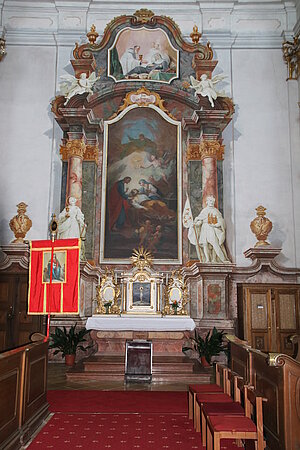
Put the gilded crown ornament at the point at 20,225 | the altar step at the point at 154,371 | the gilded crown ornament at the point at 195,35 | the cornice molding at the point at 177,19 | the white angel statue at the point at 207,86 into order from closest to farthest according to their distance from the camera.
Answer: the altar step at the point at 154,371 → the gilded crown ornament at the point at 20,225 → the white angel statue at the point at 207,86 → the gilded crown ornament at the point at 195,35 → the cornice molding at the point at 177,19

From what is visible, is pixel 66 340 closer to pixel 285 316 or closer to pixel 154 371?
pixel 154 371

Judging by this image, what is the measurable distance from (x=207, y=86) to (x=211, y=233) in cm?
351

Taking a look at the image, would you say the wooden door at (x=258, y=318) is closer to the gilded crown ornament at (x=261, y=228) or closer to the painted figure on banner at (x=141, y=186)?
the gilded crown ornament at (x=261, y=228)

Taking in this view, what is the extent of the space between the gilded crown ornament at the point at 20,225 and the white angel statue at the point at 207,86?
4940 millimetres

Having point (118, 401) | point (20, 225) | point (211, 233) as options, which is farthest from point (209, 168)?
point (118, 401)

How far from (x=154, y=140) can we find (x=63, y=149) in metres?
2.18

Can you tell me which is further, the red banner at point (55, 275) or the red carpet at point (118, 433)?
the red banner at point (55, 275)

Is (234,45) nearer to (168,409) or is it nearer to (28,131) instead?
(28,131)

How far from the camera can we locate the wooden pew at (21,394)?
4.27 metres

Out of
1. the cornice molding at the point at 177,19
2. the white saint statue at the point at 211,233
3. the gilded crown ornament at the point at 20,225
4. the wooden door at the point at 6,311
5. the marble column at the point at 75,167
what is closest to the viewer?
the wooden door at the point at 6,311

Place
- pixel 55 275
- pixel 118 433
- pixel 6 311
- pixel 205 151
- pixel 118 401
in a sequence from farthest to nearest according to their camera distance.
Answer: pixel 205 151 → pixel 6 311 → pixel 118 401 → pixel 55 275 → pixel 118 433

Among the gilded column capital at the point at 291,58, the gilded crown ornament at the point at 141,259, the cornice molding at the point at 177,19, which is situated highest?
the cornice molding at the point at 177,19

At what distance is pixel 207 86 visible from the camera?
11406mm

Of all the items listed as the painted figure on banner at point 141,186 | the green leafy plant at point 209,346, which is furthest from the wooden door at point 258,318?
the painted figure on banner at point 141,186
